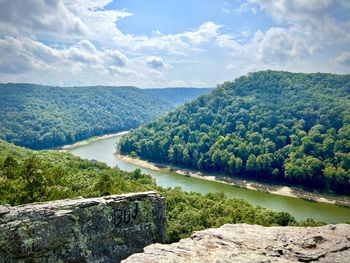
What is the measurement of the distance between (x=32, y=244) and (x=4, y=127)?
144m

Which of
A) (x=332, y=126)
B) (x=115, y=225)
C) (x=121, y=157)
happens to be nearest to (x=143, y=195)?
(x=115, y=225)

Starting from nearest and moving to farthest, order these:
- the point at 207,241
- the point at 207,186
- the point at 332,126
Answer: the point at 207,241 → the point at 207,186 → the point at 332,126

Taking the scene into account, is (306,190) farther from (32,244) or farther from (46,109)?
(46,109)

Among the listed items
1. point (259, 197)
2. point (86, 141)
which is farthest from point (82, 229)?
point (86, 141)

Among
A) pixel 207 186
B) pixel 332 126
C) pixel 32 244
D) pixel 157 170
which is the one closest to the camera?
pixel 32 244

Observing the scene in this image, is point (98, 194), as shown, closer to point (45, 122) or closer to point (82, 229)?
point (82, 229)

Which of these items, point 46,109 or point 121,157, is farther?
point 46,109

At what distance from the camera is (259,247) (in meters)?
11.6

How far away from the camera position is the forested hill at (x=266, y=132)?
259 ft

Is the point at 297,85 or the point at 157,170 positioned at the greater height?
the point at 297,85

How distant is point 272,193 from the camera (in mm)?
74688

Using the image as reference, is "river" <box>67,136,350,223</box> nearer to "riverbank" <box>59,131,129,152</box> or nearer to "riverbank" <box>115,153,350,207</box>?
"riverbank" <box>115,153,350,207</box>

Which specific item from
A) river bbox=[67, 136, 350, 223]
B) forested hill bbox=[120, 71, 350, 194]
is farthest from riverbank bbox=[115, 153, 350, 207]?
forested hill bbox=[120, 71, 350, 194]

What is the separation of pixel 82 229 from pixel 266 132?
85.9 metres
